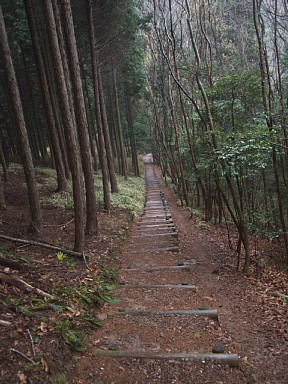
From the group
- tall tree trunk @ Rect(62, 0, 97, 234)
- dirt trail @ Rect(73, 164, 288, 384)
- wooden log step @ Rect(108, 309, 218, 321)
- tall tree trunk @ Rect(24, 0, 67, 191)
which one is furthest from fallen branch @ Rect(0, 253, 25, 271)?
tall tree trunk @ Rect(24, 0, 67, 191)

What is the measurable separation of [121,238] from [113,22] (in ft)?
31.1

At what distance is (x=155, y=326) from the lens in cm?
445

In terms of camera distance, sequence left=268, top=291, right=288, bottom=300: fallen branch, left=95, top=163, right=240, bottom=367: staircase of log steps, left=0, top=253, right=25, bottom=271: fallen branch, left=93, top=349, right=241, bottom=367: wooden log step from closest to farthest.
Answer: left=93, top=349, right=241, bottom=367: wooden log step < left=95, top=163, right=240, bottom=367: staircase of log steps < left=0, top=253, right=25, bottom=271: fallen branch < left=268, top=291, right=288, bottom=300: fallen branch

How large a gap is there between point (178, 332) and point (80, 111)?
18.9ft

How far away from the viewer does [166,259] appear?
825 centimetres

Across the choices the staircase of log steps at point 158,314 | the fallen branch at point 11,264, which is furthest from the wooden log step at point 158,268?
the fallen branch at point 11,264

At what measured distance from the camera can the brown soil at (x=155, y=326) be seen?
10.7ft

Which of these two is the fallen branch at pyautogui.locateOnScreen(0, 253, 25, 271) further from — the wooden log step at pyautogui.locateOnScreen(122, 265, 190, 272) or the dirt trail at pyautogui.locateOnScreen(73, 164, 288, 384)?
the wooden log step at pyautogui.locateOnScreen(122, 265, 190, 272)

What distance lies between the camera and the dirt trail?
11.1ft

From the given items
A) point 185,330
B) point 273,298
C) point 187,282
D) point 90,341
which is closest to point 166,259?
point 187,282

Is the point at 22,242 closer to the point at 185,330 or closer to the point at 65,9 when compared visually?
the point at 185,330

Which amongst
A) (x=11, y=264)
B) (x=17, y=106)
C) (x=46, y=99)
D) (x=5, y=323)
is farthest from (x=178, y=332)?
(x=46, y=99)

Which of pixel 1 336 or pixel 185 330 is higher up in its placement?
pixel 1 336

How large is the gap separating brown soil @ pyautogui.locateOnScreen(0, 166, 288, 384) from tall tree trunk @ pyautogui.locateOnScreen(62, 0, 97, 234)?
883 millimetres
